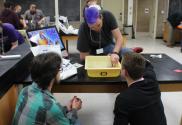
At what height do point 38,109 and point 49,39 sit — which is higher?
point 49,39

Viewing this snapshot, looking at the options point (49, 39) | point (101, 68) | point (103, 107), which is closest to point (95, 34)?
point (49, 39)

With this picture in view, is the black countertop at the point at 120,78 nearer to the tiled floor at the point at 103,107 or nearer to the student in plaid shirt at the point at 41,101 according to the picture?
the student in plaid shirt at the point at 41,101

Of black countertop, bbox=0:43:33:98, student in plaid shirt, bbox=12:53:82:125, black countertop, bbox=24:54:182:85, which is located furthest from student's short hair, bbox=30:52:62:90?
black countertop, bbox=24:54:182:85

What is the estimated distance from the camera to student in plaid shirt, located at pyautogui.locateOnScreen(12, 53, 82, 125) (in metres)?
1.38

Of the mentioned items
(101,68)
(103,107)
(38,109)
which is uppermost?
(101,68)

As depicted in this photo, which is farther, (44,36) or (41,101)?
(44,36)

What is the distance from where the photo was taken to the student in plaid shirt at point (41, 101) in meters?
1.38

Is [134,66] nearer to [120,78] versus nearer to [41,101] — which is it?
[120,78]

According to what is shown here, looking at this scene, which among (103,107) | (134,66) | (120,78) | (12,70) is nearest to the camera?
(134,66)

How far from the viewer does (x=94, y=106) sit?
10.1ft

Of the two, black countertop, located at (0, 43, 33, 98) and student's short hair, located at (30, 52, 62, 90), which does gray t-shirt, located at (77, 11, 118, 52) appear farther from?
student's short hair, located at (30, 52, 62, 90)

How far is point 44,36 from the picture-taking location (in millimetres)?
2395

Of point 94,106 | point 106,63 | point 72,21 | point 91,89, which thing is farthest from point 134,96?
point 72,21

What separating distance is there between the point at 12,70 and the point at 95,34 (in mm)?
1144
